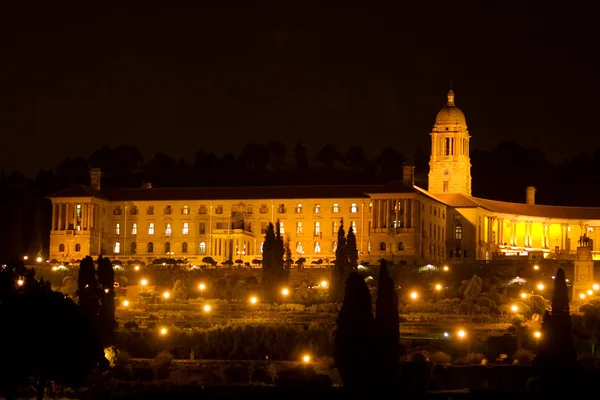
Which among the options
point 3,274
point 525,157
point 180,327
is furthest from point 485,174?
point 3,274

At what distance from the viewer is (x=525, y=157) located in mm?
175250

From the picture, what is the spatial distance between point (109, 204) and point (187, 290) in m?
27.5

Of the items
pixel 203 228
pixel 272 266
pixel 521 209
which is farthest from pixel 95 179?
pixel 521 209

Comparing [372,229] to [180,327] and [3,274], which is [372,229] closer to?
[180,327]

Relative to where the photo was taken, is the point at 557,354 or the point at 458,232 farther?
the point at 458,232

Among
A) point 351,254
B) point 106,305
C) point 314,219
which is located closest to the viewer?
point 106,305

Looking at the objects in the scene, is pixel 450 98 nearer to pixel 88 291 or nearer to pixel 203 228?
pixel 203 228

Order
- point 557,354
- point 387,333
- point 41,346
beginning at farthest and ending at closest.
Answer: point 387,333 < point 557,354 < point 41,346

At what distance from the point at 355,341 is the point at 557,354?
8.31m

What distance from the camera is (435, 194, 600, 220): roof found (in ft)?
404

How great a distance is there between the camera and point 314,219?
398 ft

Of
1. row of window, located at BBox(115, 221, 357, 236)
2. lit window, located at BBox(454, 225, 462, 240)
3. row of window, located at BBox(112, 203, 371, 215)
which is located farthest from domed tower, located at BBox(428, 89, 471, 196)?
row of window, located at BBox(115, 221, 357, 236)

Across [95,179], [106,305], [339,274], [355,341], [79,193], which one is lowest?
[355,341]

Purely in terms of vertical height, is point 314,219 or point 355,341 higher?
point 314,219
